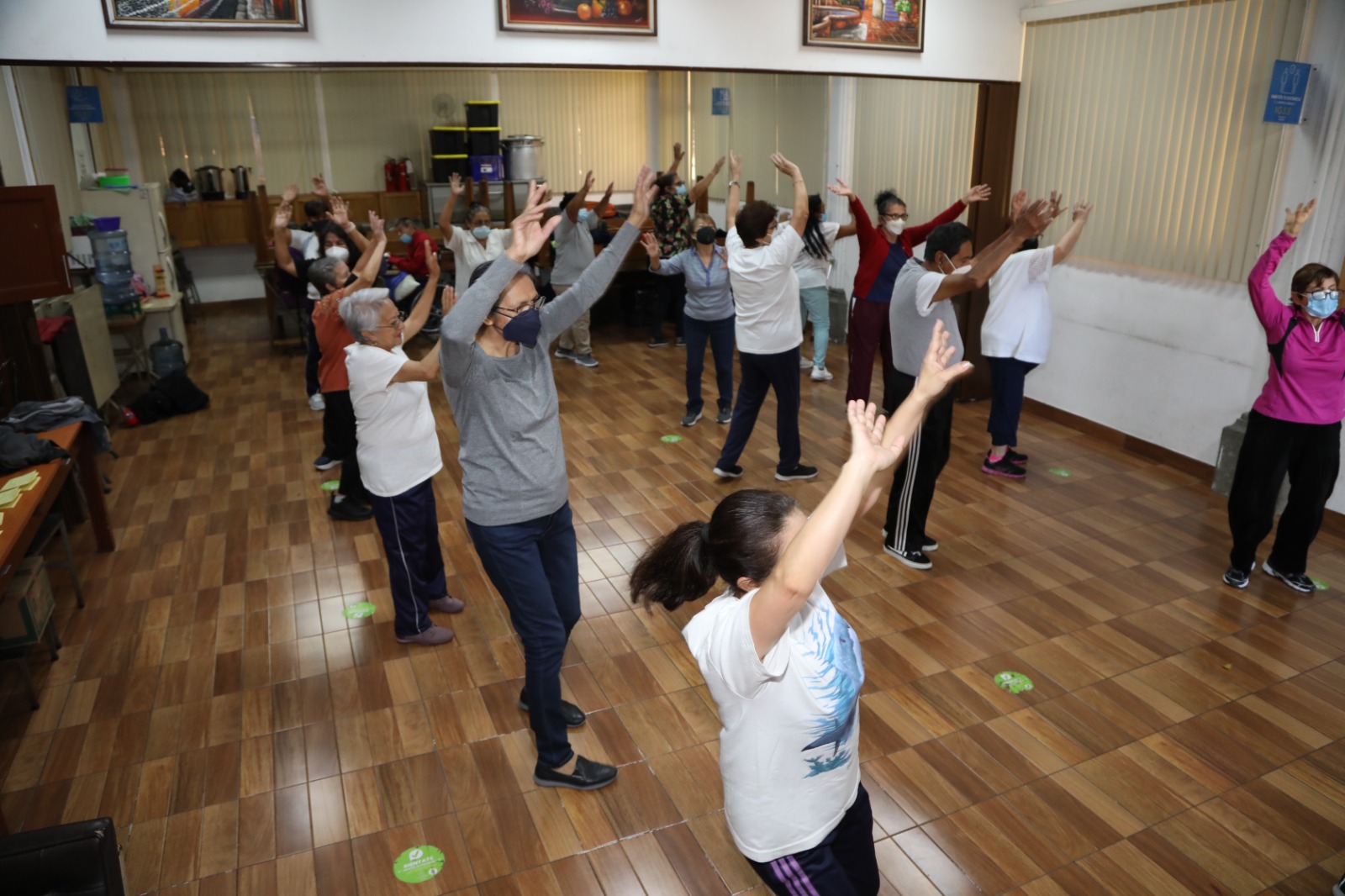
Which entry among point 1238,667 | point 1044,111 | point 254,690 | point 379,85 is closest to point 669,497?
point 254,690

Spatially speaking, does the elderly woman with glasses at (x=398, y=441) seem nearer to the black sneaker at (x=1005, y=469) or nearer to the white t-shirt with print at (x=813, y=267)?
the black sneaker at (x=1005, y=469)

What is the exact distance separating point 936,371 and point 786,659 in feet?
2.25

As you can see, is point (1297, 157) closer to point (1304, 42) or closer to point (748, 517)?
point (1304, 42)

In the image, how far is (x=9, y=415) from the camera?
4.36m

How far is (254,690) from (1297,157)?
18.5 feet

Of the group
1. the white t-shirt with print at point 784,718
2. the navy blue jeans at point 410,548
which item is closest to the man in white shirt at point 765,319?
the navy blue jeans at point 410,548

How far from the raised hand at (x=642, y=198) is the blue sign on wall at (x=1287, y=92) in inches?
140

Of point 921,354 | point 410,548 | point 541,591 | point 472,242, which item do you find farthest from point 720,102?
point 541,591

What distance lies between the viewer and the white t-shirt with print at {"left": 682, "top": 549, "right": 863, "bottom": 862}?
5.36 feet

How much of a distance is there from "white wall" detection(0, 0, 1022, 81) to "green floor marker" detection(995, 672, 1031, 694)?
147 inches

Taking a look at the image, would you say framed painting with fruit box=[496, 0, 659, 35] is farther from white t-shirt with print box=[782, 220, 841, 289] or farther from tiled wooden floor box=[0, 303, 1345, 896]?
tiled wooden floor box=[0, 303, 1345, 896]

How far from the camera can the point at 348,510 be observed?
5066 mm

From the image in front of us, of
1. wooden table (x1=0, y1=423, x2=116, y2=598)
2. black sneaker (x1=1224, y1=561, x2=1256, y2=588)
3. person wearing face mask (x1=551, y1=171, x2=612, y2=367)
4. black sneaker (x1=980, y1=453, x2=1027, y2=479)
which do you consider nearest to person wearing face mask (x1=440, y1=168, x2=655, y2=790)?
wooden table (x1=0, y1=423, x2=116, y2=598)

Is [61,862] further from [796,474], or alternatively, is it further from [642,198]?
[796,474]
